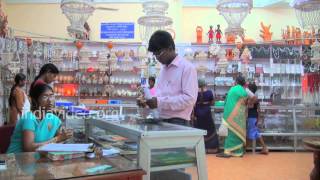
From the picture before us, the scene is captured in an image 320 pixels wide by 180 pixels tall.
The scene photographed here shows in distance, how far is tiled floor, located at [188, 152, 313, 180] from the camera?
4.91 m

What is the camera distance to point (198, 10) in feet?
30.5

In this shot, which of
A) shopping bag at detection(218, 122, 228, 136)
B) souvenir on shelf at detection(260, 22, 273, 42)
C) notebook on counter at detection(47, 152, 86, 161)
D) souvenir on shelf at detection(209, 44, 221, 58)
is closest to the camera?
notebook on counter at detection(47, 152, 86, 161)

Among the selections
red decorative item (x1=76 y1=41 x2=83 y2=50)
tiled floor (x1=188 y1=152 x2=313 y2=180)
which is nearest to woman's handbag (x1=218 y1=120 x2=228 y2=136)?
tiled floor (x1=188 y1=152 x2=313 y2=180)

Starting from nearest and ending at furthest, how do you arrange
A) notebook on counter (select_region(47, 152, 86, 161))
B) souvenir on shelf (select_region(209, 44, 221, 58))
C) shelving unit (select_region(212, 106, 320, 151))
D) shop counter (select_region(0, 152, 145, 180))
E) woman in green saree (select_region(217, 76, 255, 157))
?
1. shop counter (select_region(0, 152, 145, 180))
2. notebook on counter (select_region(47, 152, 86, 161))
3. woman in green saree (select_region(217, 76, 255, 157))
4. shelving unit (select_region(212, 106, 320, 151))
5. souvenir on shelf (select_region(209, 44, 221, 58))

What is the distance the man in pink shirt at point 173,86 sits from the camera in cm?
232

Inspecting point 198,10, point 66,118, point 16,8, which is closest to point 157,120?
point 66,118

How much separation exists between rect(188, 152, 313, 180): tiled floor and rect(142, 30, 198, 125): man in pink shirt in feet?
8.59

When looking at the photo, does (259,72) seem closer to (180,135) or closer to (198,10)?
(198,10)

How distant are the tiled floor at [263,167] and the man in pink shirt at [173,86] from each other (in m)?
2.62

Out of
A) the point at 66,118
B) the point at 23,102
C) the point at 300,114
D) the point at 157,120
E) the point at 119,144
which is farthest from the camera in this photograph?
the point at 300,114

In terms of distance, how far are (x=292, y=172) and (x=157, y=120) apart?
364 centimetres

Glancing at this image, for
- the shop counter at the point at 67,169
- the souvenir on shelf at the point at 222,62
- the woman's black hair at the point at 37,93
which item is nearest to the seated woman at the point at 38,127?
the woman's black hair at the point at 37,93

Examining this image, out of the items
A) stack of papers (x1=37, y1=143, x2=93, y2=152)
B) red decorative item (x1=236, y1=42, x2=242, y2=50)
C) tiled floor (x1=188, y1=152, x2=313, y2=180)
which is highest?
red decorative item (x1=236, y1=42, x2=242, y2=50)

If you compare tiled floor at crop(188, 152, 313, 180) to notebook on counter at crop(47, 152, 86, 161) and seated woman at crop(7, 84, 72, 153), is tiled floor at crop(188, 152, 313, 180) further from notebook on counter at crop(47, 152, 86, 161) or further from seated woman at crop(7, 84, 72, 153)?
notebook on counter at crop(47, 152, 86, 161)
